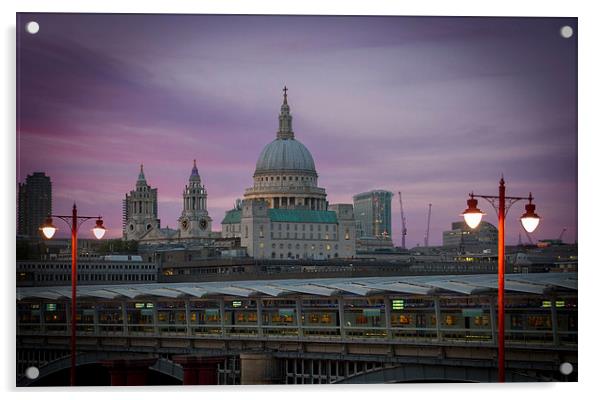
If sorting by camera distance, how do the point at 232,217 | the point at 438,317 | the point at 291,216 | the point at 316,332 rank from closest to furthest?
the point at 438,317 → the point at 316,332 → the point at 291,216 → the point at 232,217

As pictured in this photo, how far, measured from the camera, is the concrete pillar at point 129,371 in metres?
27.1

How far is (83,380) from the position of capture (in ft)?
98.9

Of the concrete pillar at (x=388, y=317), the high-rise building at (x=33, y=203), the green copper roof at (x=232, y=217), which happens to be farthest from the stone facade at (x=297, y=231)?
the high-rise building at (x=33, y=203)

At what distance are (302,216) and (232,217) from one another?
12.7m

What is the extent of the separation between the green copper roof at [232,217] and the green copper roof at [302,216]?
8375 millimetres

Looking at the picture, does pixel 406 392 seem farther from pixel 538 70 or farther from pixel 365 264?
pixel 365 264

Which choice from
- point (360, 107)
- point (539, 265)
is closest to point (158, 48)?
point (360, 107)

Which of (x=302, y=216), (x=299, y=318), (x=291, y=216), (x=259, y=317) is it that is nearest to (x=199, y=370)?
(x=299, y=318)

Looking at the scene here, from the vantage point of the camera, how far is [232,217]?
15050cm

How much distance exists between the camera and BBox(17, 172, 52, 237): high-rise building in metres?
28.1

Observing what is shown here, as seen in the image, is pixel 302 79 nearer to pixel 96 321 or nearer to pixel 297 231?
pixel 96 321

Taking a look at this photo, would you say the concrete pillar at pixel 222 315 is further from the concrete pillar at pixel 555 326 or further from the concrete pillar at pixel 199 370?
the concrete pillar at pixel 555 326

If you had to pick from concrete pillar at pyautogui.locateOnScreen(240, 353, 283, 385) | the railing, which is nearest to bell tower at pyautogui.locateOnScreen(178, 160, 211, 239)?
the railing
